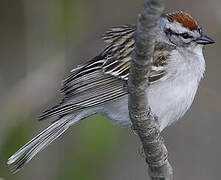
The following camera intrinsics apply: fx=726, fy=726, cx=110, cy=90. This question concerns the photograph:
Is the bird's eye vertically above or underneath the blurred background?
above

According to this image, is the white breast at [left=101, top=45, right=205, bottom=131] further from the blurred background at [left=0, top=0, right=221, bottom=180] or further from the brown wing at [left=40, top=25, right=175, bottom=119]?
the blurred background at [left=0, top=0, right=221, bottom=180]

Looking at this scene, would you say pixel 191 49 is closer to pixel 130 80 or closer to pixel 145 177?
pixel 130 80

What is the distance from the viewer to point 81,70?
14.5 ft

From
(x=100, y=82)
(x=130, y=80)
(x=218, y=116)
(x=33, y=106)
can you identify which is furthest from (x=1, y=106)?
(x=130, y=80)

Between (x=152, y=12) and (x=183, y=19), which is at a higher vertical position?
(x=152, y=12)

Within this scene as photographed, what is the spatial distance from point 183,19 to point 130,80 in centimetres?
150

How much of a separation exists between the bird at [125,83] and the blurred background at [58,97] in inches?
31.7

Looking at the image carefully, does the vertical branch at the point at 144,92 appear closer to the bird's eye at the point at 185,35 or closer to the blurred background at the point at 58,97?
the bird's eye at the point at 185,35

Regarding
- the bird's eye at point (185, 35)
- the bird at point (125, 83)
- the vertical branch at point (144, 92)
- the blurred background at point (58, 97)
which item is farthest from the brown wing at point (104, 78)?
the blurred background at point (58, 97)

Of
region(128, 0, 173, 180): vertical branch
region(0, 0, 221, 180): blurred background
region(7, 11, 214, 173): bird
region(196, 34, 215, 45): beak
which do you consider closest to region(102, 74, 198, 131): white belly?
region(7, 11, 214, 173): bird

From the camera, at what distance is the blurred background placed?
5.21 metres

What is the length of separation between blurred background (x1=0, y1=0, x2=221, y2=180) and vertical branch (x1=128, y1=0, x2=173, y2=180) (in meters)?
1.52

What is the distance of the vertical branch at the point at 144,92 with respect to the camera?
2.57 meters

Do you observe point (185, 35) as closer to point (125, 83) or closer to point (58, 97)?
point (125, 83)
